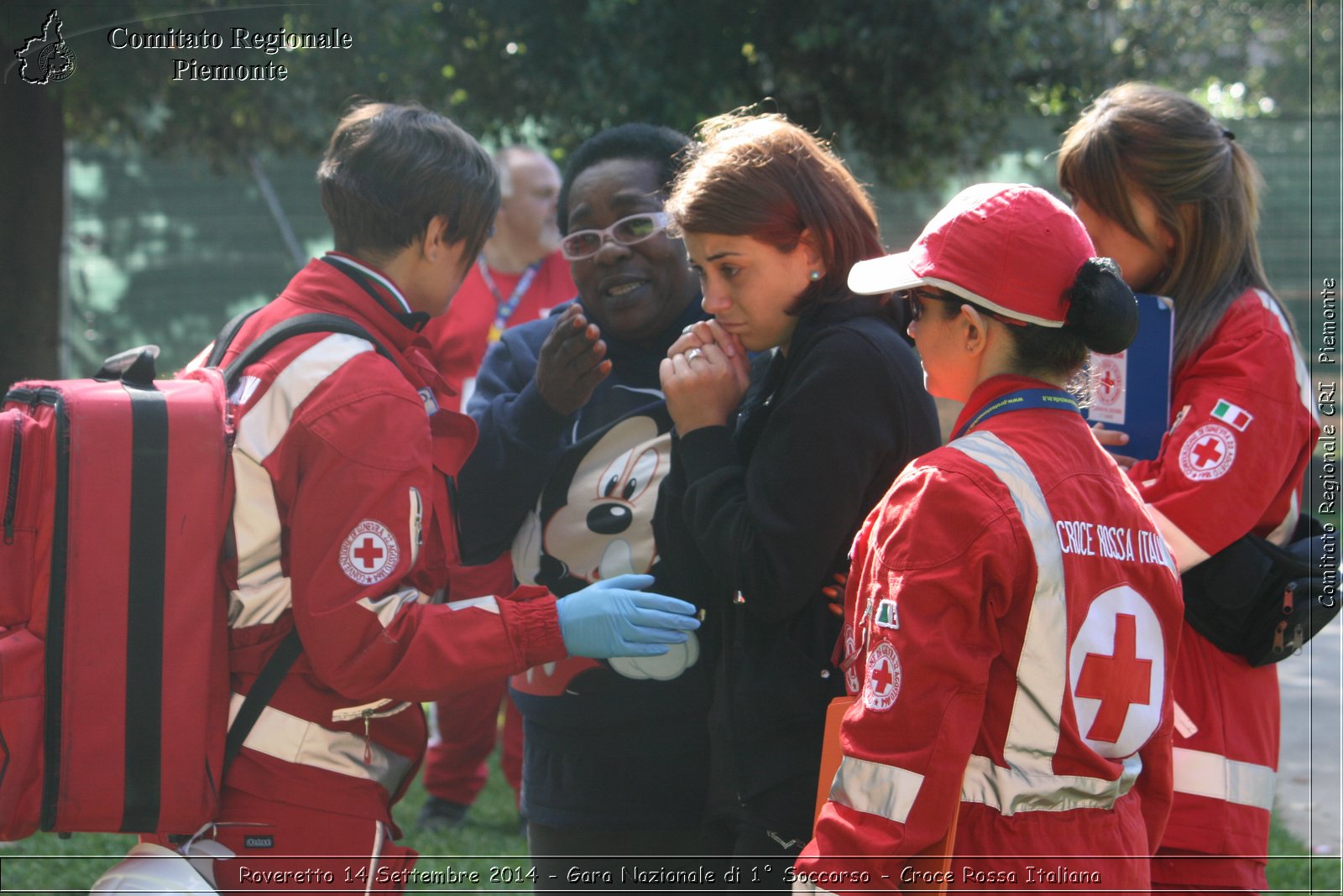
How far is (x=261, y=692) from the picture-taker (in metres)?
2.17

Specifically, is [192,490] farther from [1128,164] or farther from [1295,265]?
[1295,265]

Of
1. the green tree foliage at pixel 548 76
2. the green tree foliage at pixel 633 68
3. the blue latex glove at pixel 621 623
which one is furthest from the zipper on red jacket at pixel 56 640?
the green tree foliage at pixel 633 68

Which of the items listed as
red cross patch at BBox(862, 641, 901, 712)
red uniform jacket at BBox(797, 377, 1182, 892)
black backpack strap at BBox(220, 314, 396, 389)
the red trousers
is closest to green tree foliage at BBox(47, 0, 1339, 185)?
the red trousers

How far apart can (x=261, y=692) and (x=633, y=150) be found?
4.54 feet

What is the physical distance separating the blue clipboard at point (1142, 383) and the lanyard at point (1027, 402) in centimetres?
57

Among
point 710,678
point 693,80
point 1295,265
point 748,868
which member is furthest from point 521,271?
point 1295,265

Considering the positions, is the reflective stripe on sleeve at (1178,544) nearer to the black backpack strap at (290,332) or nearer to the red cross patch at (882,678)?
the red cross patch at (882,678)

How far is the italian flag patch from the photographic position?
230cm

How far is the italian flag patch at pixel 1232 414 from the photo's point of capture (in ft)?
7.55

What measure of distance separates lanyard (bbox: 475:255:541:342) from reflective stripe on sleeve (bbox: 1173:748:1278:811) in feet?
11.5

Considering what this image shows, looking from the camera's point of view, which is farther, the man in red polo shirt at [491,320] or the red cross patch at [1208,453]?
the man in red polo shirt at [491,320]

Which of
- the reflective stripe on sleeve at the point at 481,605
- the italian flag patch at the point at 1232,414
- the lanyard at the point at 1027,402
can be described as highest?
the lanyard at the point at 1027,402

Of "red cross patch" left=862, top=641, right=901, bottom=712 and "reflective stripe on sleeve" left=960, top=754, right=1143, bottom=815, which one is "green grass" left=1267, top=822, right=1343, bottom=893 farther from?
"red cross patch" left=862, top=641, right=901, bottom=712

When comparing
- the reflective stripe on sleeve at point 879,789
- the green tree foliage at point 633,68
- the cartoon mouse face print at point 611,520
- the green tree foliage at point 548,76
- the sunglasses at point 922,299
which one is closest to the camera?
the reflective stripe on sleeve at point 879,789
